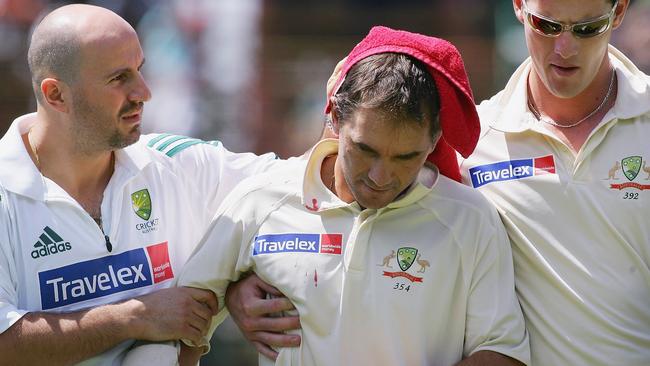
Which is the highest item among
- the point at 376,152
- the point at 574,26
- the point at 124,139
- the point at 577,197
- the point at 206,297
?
the point at 574,26

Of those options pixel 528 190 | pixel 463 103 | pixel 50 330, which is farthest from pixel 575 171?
pixel 50 330

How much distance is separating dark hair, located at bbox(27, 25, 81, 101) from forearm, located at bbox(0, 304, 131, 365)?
2.89ft

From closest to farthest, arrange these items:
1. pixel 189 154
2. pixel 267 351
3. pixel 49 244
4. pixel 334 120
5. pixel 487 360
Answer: pixel 487 360 → pixel 334 120 → pixel 267 351 → pixel 49 244 → pixel 189 154

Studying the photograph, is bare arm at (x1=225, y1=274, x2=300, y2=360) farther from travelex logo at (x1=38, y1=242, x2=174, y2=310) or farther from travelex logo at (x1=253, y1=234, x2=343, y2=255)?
travelex logo at (x1=38, y1=242, x2=174, y2=310)

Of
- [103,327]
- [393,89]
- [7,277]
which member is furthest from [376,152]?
[7,277]

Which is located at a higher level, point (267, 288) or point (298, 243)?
point (298, 243)

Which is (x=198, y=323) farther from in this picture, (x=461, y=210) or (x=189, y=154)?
(x=461, y=210)

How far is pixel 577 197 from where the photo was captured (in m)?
3.80

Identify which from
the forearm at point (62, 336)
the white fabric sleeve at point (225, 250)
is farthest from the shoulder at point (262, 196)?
the forearm at point (62, 336)

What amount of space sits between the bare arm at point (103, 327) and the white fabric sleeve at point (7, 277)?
0.09 ft

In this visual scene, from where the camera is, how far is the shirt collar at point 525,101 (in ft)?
12.7

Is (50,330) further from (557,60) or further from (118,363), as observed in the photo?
(557,60)

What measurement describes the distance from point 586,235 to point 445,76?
29.4 inches

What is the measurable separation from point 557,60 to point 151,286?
1.62m
